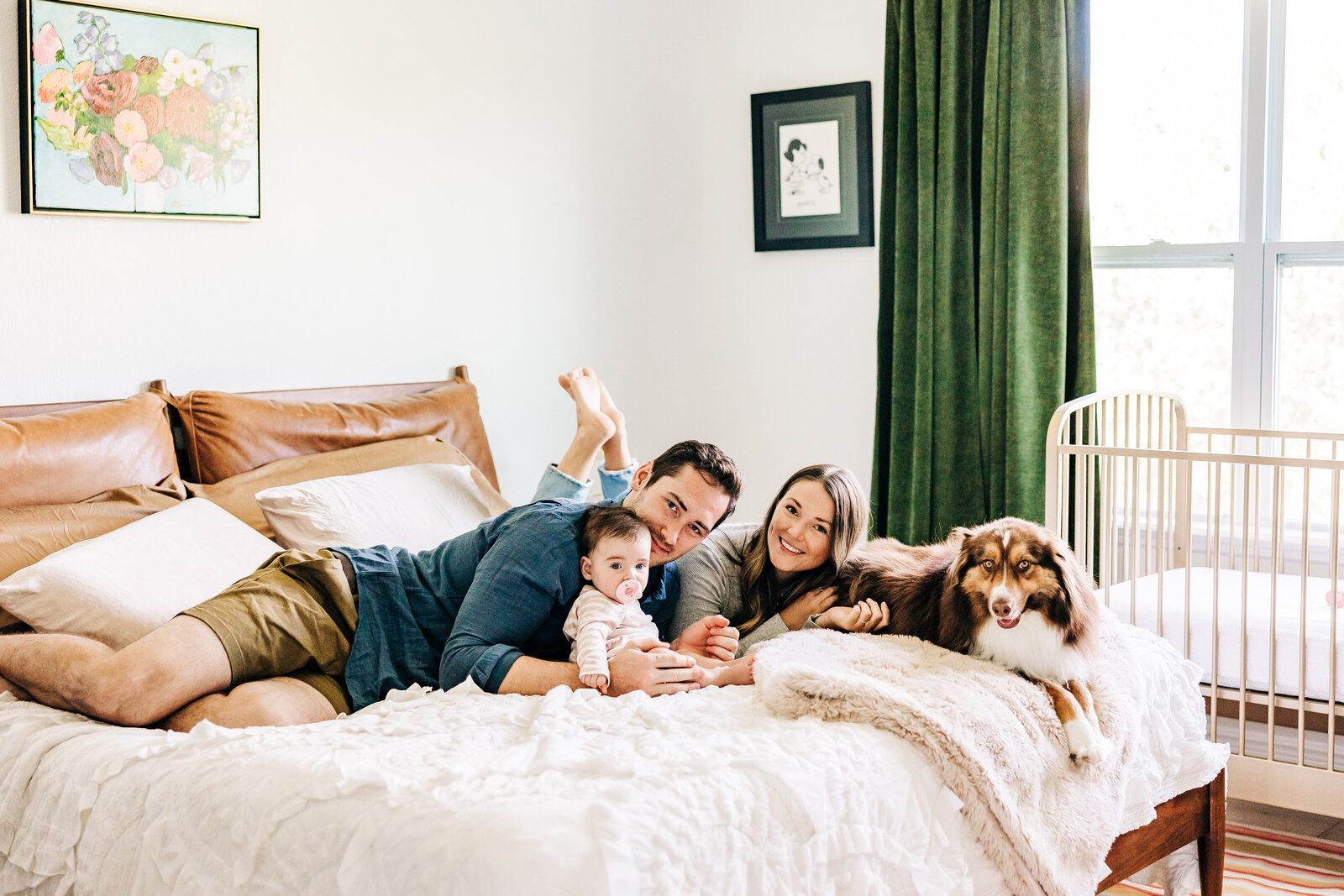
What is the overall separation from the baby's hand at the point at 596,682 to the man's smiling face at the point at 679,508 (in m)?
0.28

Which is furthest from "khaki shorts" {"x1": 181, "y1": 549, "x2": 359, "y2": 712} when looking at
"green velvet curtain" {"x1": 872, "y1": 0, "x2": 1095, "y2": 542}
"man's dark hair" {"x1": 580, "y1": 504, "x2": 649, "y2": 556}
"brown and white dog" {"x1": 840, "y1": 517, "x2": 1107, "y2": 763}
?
"green velvet curtain" {"x1": 872, "y1": 0, "x2": 1095, "y2": 542}

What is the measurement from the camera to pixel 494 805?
1.17 meters

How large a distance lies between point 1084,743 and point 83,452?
1715 mm

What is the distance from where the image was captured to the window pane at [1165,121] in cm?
313

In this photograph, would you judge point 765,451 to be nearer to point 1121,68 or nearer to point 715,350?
point 715,350

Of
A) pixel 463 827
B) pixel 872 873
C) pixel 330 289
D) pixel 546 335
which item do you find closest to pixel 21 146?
pixel 330 289

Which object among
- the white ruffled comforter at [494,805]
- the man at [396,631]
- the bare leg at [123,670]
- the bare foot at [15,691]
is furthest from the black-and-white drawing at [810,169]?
the bare foot at [15,691]

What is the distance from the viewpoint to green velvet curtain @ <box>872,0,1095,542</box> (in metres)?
3.15

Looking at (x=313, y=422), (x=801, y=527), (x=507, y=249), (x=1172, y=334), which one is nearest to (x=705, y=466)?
(x=801, y=527)

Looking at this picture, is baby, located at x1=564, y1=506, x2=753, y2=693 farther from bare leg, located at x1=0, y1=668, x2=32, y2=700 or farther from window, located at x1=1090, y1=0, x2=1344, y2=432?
window, located at x1=1090, y1=0, x2=1344, y2=432

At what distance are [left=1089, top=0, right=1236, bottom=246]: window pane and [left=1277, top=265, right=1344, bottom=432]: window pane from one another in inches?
8.9

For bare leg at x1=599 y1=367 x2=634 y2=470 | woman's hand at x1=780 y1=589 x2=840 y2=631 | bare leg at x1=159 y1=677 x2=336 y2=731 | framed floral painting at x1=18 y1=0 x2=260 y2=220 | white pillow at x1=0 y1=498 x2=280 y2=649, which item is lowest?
bare leg at x1=159 y1=677 x2=336 y2=731

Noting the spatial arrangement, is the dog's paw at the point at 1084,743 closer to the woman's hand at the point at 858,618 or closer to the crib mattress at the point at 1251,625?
the woman's hand at the point at 858,618

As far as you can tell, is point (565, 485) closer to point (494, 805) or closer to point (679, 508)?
point (679, 508)
